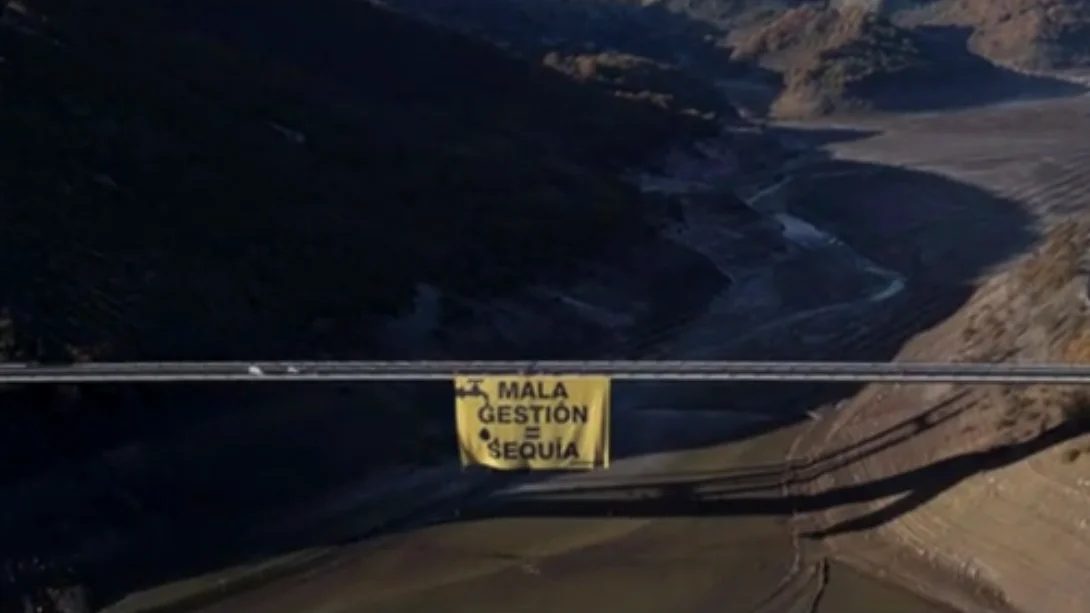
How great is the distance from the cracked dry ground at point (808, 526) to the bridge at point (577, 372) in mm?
1806

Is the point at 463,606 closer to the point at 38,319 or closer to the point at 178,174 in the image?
the point at 38,319

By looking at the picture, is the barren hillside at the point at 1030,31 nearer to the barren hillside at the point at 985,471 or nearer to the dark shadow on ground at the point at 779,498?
the barren hillside at the point at 985,471

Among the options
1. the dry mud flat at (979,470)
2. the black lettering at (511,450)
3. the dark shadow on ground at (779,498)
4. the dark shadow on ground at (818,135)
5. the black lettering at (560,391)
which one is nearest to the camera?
the dry mud flat at (979,470)

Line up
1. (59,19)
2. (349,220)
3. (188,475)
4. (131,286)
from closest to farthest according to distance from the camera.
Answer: (188,475) < (131,286) < (349,220) < (59,19)

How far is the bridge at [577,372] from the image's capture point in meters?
25.1

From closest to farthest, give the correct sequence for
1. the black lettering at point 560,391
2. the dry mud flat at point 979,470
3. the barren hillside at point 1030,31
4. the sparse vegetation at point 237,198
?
1. the dry mud flat at point 979,470
2. the black lettering at point 560,391
3. the sparse vegetation at point 237,198
4. the barren hillside at point 1030,31


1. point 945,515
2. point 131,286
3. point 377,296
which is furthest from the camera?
point 377,296

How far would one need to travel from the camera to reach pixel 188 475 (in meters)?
28.7

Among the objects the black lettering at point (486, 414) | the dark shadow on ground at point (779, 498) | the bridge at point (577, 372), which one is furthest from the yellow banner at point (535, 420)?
the dark shadow on ground at point (779, 498)

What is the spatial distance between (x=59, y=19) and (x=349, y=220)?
37.5 ft

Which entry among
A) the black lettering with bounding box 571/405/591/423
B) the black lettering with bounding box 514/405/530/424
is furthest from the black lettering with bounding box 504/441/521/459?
the black lettering with bounding box 571/405/591/423

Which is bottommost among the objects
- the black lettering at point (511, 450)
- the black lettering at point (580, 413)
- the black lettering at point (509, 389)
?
the black lettering at point (511, 450)

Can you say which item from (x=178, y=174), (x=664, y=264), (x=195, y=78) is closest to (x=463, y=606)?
(x=178, y=174)

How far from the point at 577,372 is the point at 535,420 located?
1.05 meters
